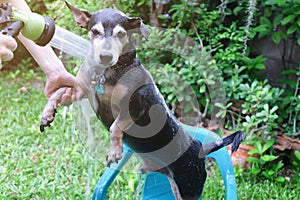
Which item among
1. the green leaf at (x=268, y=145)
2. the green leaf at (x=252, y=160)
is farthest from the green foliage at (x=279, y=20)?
the green leaf at (x=252, y=160)

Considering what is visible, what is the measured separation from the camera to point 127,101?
1.12 meters

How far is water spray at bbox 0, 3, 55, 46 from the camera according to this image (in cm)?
106

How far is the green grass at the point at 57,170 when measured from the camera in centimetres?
240

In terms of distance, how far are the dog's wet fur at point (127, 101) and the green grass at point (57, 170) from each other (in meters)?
0.65

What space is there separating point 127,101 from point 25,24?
306mm

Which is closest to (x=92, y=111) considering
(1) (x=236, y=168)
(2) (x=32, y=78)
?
(1) (x=236, y=168)

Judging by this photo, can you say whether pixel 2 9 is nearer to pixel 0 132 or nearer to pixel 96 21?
pixel 96 21

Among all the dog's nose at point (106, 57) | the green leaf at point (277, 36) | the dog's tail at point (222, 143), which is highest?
the dog's nose at point (106, 57)

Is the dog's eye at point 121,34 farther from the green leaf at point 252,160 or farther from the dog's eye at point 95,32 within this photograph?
the green leaf at point 252,160

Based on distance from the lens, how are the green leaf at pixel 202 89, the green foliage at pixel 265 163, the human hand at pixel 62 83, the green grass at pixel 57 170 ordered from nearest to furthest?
the human hand at pixel 62 83 < the green leaf at pixel 202 89 < the green grass at pixel 57 170 < the green foliage at pixel 265 163

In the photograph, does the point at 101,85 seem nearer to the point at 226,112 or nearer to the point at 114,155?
the point at 114,155

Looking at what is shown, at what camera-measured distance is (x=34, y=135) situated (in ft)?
10.2

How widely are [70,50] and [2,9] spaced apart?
421mm

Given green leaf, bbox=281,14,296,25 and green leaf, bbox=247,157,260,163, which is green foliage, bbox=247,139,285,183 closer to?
green leaf, bbox=247,157,260,163
